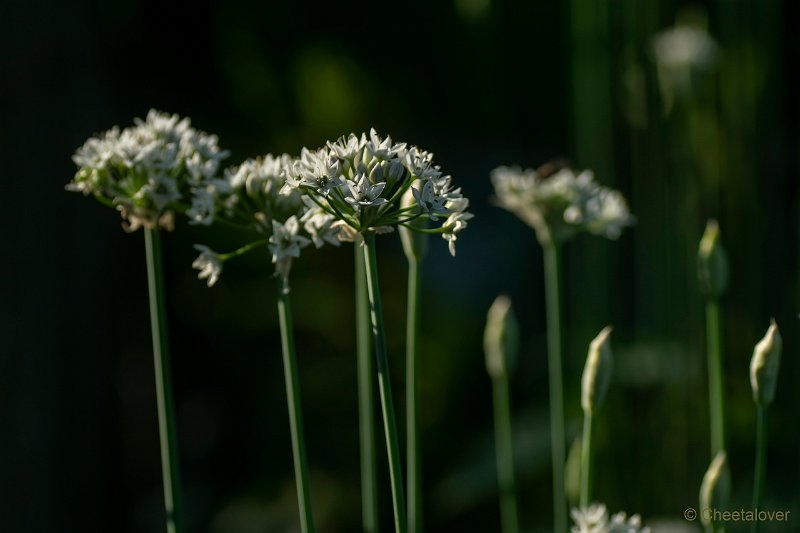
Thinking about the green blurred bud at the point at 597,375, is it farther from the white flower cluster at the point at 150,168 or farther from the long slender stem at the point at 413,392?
the white flower cluster at the point at 150,168

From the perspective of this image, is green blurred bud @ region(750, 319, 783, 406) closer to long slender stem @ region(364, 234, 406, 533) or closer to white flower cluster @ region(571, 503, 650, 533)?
white flower cluster @ region(571, 503, 650, 533)

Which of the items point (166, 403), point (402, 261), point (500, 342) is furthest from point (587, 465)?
point (402, 261)

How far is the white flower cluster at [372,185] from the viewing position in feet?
1.96

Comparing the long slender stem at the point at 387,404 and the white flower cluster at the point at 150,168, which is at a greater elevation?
the white flower cluster at the point at 150,168

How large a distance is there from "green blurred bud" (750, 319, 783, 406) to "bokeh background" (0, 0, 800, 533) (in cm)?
72

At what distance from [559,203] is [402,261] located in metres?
1.27

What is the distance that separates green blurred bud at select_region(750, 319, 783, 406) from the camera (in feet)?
2.22

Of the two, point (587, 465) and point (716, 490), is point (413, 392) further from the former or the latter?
point (716, 490)

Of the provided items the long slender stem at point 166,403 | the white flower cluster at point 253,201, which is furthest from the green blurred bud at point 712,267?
the long slender stem at point 166,403

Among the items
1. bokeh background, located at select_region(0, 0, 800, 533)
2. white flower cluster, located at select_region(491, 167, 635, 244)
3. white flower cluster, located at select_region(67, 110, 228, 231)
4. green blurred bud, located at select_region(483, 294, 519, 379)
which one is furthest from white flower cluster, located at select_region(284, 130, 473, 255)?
bokeh background, located at select_region(0, 0, 800, 533)

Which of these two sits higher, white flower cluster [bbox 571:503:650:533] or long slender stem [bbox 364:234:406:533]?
long slender stem [bbox 364:234:406:533]

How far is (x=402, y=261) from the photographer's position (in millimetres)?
2275

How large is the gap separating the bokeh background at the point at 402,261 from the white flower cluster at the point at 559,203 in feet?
1.98

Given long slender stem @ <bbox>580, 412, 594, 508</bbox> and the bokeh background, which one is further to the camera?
the bokeh background
